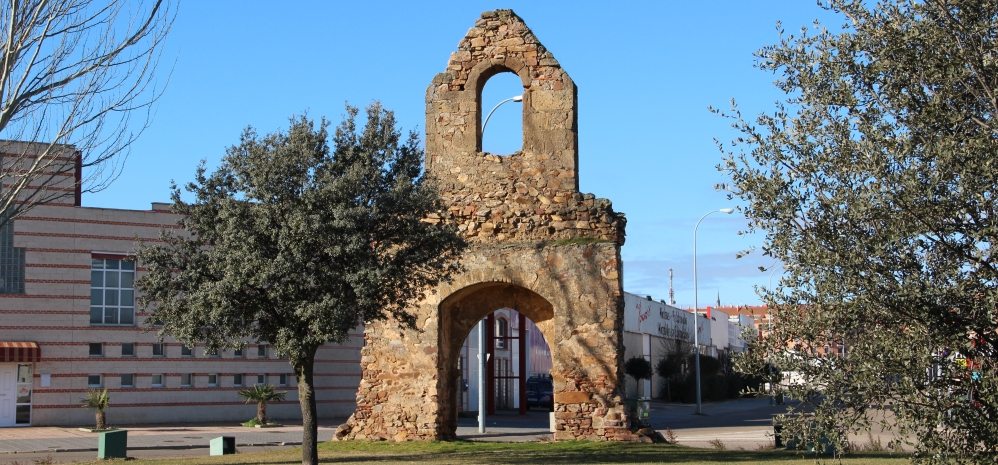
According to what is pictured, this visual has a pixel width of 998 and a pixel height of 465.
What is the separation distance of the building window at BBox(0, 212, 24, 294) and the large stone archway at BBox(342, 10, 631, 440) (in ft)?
56.1

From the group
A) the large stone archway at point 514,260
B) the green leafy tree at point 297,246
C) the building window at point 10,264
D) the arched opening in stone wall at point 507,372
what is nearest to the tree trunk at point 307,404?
the green leafy tree at point 297,246

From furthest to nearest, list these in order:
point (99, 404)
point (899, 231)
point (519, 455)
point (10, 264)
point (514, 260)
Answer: point (10, 264) → point (99, 404) → point (514, 260) → point (519, 455) → point (899, 231)

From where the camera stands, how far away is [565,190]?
2417 centimetres

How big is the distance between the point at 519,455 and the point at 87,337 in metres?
21.7

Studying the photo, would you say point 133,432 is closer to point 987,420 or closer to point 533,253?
point 533,253

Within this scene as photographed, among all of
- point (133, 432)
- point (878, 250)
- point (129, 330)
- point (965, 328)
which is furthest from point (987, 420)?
point (129, 330)

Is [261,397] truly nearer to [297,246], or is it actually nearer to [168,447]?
[168,447]

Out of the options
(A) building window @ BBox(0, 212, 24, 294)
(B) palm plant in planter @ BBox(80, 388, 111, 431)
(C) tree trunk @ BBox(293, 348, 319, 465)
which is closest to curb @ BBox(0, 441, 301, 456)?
(B) palm plant in planter @ BBox(80, 388, 111, 431)

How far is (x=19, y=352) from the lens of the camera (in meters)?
35.7

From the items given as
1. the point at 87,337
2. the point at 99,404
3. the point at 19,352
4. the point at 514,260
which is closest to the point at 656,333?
the point at 87,337

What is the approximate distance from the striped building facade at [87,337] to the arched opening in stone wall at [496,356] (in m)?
9.85

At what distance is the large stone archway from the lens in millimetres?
23828

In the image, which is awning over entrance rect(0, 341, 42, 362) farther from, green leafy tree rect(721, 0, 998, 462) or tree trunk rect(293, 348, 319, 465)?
green leafy tree rect(721, 0, 998, 462)

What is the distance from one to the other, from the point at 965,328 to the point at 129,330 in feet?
111
